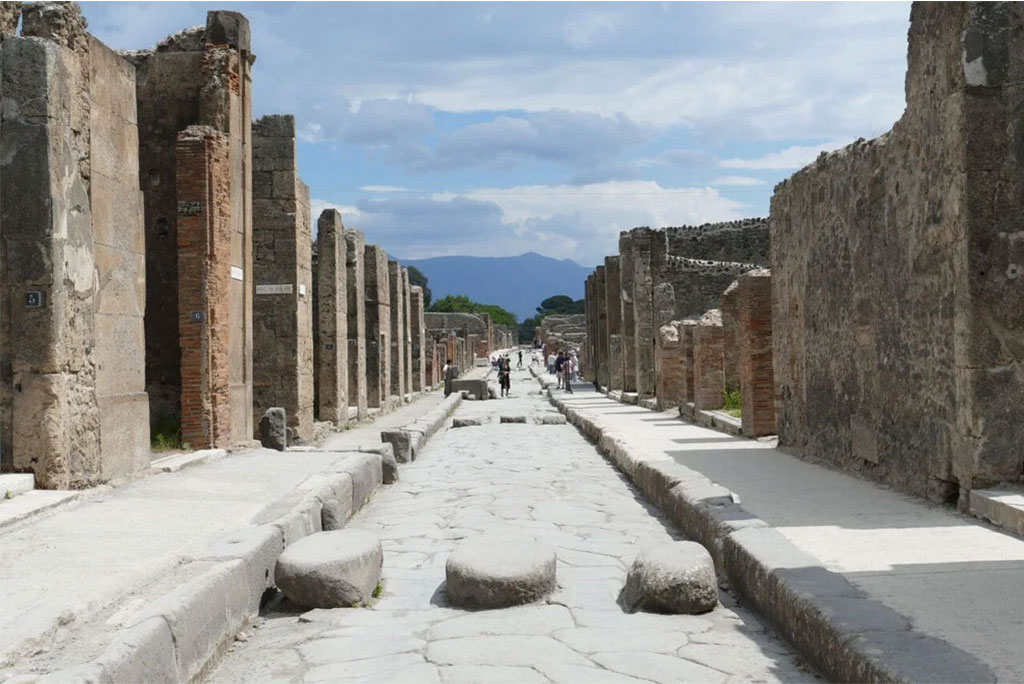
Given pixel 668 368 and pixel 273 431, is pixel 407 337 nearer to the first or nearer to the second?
pixel 668 368

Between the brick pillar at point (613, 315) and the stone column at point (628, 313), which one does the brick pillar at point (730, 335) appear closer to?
the stone column at point (628, 313)

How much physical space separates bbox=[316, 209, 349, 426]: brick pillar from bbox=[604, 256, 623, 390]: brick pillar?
10.9 meters

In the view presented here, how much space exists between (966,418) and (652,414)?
Answer: 11855mm

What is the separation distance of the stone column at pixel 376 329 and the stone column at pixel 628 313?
222 inches

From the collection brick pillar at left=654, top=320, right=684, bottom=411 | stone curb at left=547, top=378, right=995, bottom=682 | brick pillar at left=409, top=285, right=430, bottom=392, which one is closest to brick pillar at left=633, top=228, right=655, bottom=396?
brick pillar at left=654, top=320, right=684, bottom=411

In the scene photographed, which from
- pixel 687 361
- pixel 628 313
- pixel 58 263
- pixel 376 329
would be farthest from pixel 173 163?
pixel 628 313

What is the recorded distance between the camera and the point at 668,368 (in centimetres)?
1870

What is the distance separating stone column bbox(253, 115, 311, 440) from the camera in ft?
45.4

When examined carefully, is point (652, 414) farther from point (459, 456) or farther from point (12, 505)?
point (12, 505)

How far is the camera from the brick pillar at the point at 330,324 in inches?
656

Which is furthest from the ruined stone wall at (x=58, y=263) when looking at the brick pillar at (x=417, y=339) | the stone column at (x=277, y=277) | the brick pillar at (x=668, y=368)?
the brick pillar at (x=417, y=339)

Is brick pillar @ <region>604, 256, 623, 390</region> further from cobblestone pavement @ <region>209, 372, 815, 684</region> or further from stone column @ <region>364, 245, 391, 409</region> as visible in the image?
cobblestone pavement @ <region>209, 372, 815, 684</region>

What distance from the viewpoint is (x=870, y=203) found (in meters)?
7.99

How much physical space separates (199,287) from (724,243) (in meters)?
24.3
